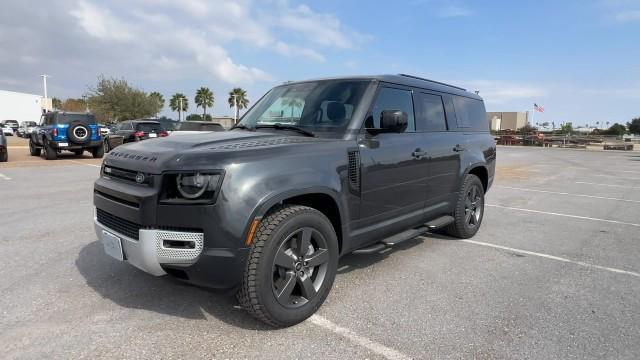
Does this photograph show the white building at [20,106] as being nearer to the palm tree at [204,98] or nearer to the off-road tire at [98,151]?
the palm tree at [204,98]

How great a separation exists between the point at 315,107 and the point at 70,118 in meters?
15.8

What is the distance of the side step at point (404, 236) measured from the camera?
12.4ft

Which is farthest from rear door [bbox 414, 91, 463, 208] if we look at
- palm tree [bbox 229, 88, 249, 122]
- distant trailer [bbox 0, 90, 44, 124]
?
distant trailer [bbox 0, 90, 44, 124]

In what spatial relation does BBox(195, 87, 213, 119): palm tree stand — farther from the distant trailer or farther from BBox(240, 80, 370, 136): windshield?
BBox(240, 80, 370, 136): windshield

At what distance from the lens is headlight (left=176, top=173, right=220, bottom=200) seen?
2.66 m

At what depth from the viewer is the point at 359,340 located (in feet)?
9.43

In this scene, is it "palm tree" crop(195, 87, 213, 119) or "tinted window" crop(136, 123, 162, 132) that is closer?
"tinted window" crop(136, 123, 162, 132)

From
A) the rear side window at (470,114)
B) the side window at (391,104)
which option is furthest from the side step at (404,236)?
the rear side window at (470,114)

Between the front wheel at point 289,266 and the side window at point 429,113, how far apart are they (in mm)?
1953

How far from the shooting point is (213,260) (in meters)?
2.67

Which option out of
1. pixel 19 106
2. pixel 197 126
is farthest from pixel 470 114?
pixel 19 106

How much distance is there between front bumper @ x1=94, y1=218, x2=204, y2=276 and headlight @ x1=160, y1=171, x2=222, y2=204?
0.71 ft

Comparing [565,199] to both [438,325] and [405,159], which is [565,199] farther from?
[438,325]

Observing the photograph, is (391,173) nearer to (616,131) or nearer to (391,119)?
(391,119)
